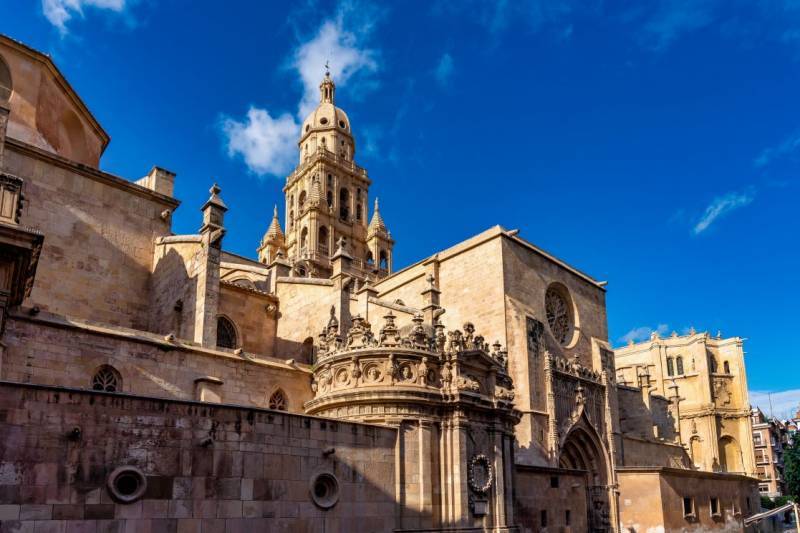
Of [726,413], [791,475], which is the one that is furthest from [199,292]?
[726,413]

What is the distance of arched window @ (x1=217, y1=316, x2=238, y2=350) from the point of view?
23.9 metres

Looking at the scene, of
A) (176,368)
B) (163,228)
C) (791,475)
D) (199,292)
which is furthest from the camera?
(791,475)

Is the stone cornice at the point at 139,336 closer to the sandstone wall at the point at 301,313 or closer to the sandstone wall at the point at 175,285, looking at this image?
the sandstone wall at the point at 175,285

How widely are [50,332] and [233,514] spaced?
7.23m

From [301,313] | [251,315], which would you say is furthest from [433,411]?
[251,315]

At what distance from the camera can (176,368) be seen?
17.7m

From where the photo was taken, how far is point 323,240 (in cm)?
5400

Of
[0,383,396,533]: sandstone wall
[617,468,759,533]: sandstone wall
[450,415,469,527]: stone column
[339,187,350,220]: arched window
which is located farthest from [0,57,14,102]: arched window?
[339,187,350,220]: arched window

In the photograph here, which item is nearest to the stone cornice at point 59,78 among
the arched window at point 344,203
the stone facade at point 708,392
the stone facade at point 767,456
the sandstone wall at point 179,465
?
the sandstone wall at point 179,465

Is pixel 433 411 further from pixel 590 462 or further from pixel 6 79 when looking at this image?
pixel 6 79

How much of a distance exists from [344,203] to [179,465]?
158 feet

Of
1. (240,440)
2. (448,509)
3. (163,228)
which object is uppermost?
(163,228)

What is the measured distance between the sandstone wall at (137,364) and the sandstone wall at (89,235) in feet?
14.4

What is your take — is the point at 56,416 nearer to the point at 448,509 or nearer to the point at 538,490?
the point at 448,509
